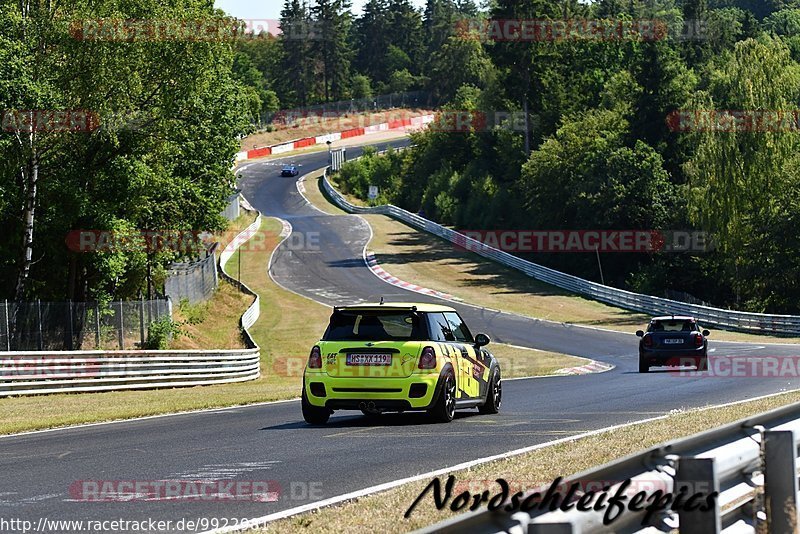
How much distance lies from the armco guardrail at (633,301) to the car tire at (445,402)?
38715 millimetres

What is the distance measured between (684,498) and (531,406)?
12740 millimetres

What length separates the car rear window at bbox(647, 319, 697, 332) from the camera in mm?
29234

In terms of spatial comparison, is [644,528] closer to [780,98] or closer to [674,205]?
[780,98]

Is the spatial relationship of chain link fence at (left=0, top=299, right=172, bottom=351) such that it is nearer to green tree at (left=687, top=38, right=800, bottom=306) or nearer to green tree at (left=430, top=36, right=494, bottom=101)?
green tree at (left=687, top=38, right=800, bottom=306)

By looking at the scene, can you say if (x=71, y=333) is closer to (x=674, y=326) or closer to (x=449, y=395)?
(x=674, y=326)

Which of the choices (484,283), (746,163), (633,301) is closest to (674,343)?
(633,301)

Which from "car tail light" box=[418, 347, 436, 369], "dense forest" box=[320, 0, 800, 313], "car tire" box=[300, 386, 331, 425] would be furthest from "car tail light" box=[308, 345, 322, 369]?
"dense forest" box=[320, 0, 800, 313]

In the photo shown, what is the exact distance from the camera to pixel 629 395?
20.4 metres

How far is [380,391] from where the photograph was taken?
15.0 m

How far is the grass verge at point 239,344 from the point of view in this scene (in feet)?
67.5

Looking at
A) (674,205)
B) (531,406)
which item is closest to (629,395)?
(531,406)

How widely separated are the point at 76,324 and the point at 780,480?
2960cm

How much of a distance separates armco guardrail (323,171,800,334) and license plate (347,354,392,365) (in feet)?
130

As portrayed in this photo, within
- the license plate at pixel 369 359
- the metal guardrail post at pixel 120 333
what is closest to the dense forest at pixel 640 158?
the metal guardrail post at pixel 120 333
